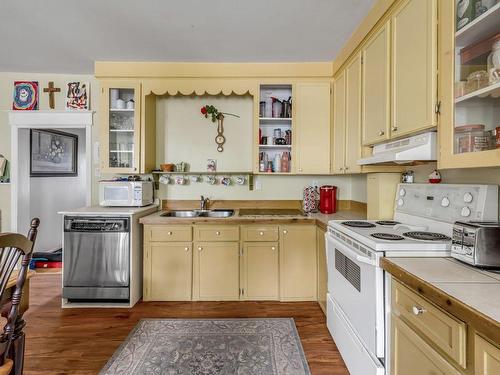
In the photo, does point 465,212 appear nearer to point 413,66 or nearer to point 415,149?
point 415,149

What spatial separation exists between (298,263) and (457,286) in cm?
194

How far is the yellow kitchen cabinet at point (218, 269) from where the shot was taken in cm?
288

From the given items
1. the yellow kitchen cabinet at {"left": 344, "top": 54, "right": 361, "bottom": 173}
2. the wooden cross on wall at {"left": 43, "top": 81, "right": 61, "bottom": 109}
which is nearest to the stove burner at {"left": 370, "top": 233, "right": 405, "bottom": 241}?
the yellow kitchen cabinet at {"left": 344, "top": 54, "right": 361, "bottom": 173}

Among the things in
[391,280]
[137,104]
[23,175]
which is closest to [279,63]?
[137,104]

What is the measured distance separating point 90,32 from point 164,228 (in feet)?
6.08

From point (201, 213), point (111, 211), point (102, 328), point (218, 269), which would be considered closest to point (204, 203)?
point (201, 213)

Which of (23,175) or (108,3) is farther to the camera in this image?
(23,175)

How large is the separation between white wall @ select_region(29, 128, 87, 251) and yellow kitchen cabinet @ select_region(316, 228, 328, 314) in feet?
11.7

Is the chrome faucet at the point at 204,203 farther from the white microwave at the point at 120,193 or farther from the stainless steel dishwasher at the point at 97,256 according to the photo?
the stainless steel dishwasher at the point at 97,256

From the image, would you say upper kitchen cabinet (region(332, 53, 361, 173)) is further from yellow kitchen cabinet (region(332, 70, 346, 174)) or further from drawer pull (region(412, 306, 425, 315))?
drawer pull (region(412, 306, 425, 315))

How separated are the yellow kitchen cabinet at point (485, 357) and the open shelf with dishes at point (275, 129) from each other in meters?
2.47

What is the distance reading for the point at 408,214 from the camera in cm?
200

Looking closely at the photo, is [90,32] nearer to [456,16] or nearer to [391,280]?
[456,16]

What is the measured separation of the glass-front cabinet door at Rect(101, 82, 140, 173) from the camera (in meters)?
3.11
